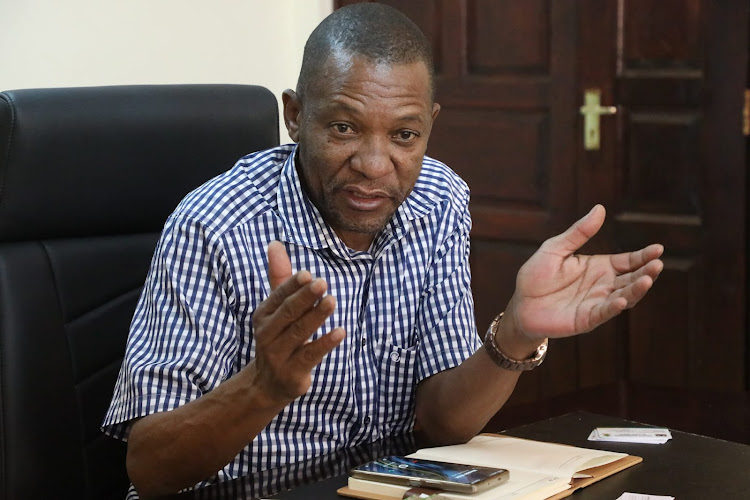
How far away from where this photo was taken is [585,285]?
1.33 metres

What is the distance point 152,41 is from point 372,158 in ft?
6.23

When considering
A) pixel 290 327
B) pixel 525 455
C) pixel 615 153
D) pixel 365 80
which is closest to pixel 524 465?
pixel 525 455

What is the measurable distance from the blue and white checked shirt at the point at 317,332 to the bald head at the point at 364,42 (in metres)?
0.16

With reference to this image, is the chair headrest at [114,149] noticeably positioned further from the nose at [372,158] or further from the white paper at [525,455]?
the white paper at [525,455]

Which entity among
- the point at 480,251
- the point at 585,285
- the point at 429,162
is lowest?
the point at 480,251

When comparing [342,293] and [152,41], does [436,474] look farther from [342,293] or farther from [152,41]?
[152,41]

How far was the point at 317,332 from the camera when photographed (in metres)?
1.56

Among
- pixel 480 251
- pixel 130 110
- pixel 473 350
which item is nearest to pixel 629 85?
pixel 480 251

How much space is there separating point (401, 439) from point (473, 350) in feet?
1.01

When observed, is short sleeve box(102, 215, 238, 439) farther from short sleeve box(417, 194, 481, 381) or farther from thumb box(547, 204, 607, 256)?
thumb box(547, 204, 607, 256)

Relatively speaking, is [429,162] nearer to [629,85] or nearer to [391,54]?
[391,54]

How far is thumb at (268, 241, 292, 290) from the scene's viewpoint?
114 cm

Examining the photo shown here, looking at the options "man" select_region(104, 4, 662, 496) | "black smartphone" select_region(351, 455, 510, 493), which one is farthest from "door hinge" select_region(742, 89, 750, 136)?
"black smartphone" select_region(351, 455, 510, 493)

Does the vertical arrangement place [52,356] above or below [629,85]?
below
